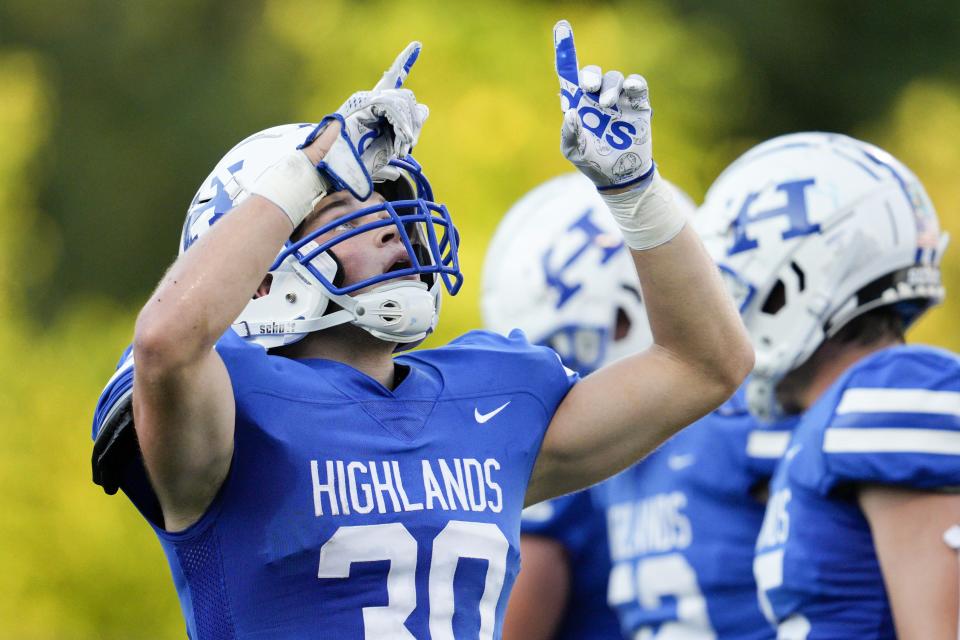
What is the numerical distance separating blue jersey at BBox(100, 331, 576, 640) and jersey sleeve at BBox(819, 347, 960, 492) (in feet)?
2.93

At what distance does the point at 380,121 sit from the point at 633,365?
0.74 meters

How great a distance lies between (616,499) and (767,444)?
63cm

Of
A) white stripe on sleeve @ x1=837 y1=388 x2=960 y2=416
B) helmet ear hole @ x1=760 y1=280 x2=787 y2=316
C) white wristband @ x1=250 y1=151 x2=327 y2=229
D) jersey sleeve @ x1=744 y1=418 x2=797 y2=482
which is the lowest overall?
jersey sleeve @ x1=744 y1=418 x2=797 y2=482

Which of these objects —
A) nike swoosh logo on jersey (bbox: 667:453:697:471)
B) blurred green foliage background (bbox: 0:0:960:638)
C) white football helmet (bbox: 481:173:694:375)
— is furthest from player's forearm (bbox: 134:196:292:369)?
blurred green foliage background (bbox: 0:0:960:638)

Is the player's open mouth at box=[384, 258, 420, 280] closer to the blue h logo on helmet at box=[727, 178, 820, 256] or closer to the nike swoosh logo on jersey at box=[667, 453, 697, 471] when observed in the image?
the blue h logo on helmet at box=[727, 178, 820, 256]

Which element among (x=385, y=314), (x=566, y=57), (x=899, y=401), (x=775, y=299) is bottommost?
(x=899, y=401)

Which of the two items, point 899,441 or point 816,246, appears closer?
point 899,441

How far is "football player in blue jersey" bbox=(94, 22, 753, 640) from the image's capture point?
2773 mm

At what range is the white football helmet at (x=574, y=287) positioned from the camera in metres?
5.29

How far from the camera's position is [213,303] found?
8.77 feet

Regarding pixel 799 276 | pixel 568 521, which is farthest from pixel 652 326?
pixel 568 521

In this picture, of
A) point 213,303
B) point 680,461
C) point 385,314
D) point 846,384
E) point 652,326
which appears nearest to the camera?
point 213,303

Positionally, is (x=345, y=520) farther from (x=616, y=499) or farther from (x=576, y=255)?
(x=576, y=255)

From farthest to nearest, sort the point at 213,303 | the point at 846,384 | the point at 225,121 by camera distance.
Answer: the point at 225,121 < the point at 846,384 < the point at 213,303
